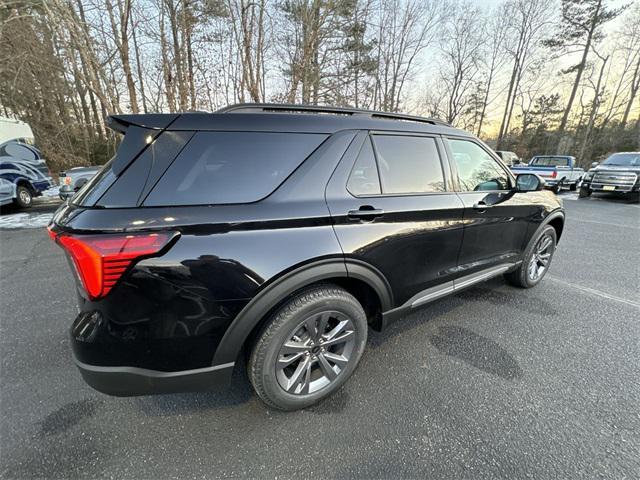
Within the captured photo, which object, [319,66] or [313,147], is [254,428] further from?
[319,66]

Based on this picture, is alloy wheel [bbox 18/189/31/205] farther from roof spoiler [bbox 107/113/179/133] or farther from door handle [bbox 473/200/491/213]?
door handle [bbox 473/200/491/213]

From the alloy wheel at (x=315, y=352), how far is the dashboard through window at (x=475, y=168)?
166cm

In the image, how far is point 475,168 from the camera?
2781mm

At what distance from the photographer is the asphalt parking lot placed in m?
1.55

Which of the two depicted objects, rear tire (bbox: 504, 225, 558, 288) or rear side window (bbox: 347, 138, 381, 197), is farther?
rear tire (bbox: 504, 225, 558, 288)

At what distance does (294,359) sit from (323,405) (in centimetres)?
42

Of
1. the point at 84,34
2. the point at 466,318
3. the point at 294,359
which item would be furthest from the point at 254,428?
the point at 84,34

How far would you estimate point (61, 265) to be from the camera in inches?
165

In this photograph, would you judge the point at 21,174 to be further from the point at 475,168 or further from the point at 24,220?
the point at 475,168

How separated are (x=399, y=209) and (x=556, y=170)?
607 inches

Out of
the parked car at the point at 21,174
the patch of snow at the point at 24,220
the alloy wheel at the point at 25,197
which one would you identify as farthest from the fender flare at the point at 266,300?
the alloy wheel at the point at 25,197

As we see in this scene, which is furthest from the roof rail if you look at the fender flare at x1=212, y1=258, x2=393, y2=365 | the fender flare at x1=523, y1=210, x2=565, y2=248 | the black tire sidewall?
the black tire sidewall

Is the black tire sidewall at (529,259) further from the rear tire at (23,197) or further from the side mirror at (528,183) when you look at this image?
the rear tire at (23,197)

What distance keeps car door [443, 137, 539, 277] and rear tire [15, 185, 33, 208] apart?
35.6ft
